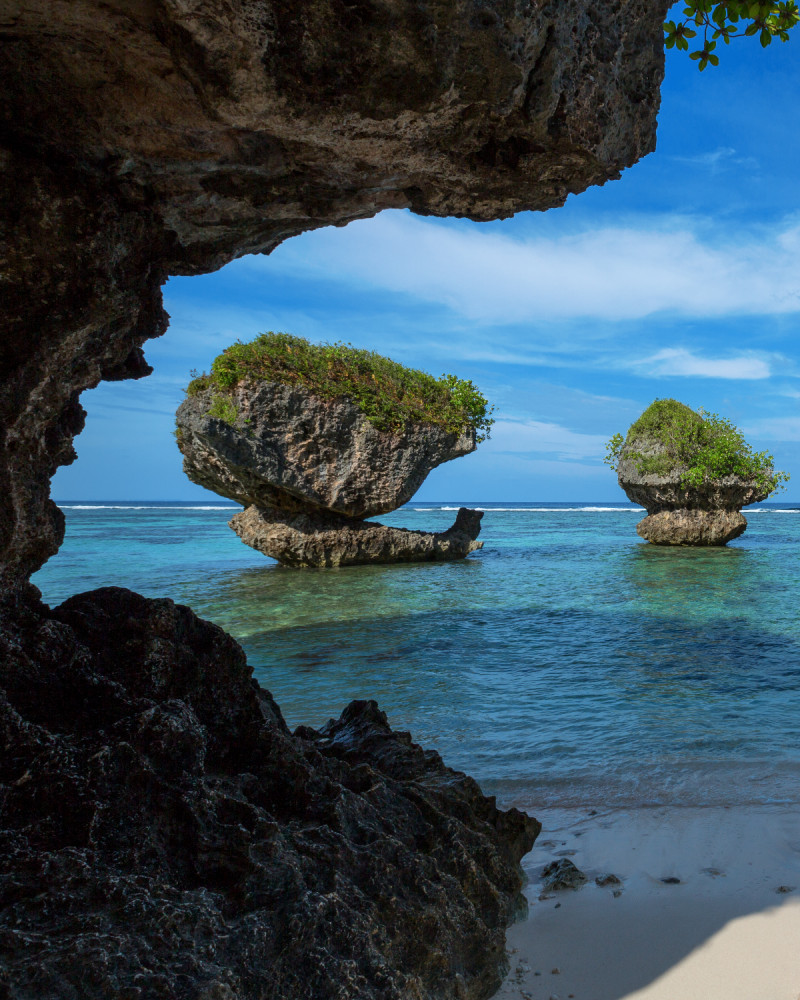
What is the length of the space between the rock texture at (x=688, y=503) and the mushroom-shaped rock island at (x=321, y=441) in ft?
30.4

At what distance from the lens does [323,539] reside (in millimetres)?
18578

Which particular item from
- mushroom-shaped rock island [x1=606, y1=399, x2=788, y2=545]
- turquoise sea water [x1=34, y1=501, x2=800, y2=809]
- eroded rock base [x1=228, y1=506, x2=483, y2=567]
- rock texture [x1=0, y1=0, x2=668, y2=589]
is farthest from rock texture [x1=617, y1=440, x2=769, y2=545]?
rock texture [x1=0, y1=0, x2=668, y2=589]

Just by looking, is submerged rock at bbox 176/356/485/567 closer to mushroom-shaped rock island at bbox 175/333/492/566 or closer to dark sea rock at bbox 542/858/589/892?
mushroom-shaped rock island at bbox 175/333/492/566

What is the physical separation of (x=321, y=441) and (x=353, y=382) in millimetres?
2029

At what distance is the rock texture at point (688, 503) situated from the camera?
23938 millimetres

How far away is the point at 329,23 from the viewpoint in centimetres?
220

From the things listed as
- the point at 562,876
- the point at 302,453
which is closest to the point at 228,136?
the point at 562,876

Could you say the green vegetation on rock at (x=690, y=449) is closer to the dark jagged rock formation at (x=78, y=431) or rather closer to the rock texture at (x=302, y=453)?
the rock texture at (x=302, y=453)

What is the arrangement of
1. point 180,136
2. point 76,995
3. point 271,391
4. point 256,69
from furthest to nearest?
1. point 271,391
2. point 180,136
3. point 256,69
4. point 76,995

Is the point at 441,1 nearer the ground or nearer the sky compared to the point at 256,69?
nearer the sky

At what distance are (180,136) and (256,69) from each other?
70 cm

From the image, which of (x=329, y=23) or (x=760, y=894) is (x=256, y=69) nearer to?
(x=329, y=23)

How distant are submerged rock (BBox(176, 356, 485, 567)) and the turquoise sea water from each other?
137 cm

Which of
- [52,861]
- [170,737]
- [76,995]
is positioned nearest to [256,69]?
[170,737]
